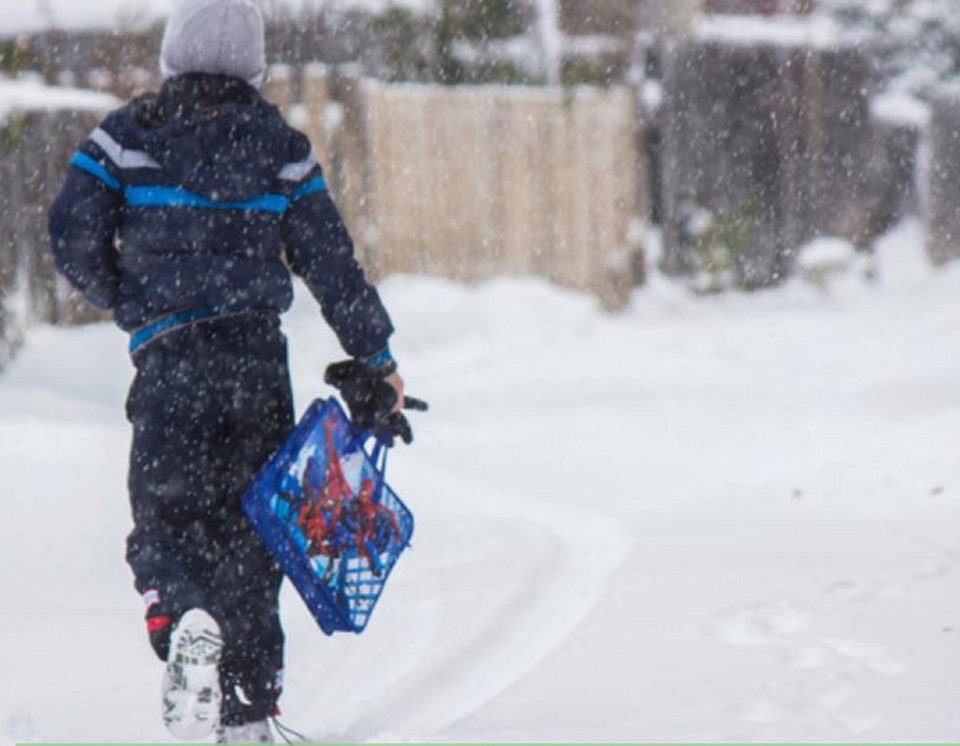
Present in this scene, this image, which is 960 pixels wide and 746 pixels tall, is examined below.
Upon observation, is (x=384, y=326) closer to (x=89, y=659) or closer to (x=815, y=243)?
(x=89, y=659)

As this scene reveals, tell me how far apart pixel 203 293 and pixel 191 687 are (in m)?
0.79

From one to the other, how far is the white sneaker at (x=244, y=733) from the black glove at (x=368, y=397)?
65 centimetres

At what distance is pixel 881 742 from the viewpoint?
11.3 feet

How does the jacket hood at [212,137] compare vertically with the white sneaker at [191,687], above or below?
above

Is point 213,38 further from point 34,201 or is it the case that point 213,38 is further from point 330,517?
point 34,201

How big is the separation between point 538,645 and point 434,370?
6.22 meters

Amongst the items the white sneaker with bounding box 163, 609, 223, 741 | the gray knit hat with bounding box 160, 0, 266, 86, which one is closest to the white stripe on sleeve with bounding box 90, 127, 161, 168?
the gray knit hat with bounding box 160, 0, 266, 86

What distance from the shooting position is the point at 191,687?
3.42 metres

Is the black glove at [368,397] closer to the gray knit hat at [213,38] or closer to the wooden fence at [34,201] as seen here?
the gray knit hat at [213,38]

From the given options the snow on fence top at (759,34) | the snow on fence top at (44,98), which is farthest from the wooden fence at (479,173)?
the snow on fence top at (759,34)

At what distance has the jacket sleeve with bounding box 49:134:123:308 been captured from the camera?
3717 mm

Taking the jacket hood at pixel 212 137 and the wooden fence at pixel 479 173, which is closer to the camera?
the jacket hood at pixel 212 137

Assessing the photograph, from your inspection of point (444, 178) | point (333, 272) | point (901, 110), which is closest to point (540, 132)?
point (444, 178)

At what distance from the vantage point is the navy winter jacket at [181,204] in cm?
370
